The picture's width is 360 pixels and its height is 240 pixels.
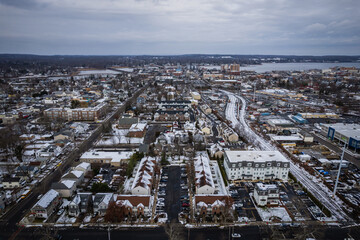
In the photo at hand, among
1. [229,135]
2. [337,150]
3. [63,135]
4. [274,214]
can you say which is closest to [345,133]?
[337,150]

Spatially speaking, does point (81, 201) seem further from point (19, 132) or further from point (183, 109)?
point (183, 109)

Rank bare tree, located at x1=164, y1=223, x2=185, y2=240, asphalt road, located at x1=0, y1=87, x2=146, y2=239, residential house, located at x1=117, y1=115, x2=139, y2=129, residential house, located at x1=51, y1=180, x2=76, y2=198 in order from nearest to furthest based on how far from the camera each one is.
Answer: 1. bare tree, located at x1=164, y1=223, x2=185, y2=240
2. asphalt road, located at x1=0, y1=87, x2=146, y2=239
3. residential house, located at x1=51, y1=180, x2=76, y2=198
4. residential house, located at x1=117, y1=115, x2=139, y2=129

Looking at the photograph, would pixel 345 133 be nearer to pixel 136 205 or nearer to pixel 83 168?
pixel 136 205

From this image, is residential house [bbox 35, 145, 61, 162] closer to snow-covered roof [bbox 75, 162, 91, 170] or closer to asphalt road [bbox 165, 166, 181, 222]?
snow-covered roof [bbox 75, 162, 91, 170]

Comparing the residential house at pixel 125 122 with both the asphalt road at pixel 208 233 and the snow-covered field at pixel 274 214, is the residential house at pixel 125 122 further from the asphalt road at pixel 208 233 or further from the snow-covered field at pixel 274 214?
the snow-covered field at pixel 274 214

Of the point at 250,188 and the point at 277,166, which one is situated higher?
the point at 277,166

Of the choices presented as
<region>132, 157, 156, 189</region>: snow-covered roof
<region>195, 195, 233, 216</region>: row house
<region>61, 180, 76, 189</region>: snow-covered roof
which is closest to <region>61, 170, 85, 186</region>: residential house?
<region>61, 180, 76, 189</region>: snow-covered roof

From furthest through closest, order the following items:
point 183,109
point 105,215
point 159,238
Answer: point 183,109 < point 105,215 < point 159,238

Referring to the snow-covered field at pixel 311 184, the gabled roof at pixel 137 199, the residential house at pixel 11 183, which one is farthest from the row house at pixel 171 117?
the gabled roof at pixel 137 199

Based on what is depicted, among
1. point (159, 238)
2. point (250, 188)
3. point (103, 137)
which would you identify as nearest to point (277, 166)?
point (250, 188)
